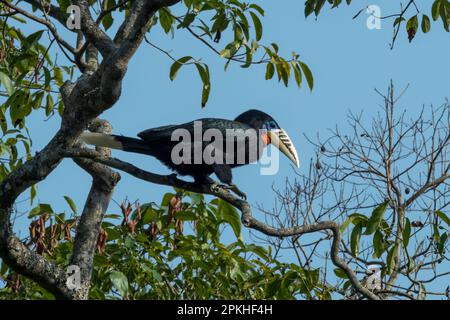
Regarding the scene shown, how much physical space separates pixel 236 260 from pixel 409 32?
6.01 ft

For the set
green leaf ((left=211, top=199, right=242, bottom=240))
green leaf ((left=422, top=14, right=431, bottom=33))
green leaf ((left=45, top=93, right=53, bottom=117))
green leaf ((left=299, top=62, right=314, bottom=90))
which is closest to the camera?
green leaf ((left=211, top=199, right=242, bottom=240))

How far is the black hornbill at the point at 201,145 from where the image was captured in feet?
18.6

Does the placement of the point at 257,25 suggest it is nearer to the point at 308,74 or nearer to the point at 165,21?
the point at 308,74

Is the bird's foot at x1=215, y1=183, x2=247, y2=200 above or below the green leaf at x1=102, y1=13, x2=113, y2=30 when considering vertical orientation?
below

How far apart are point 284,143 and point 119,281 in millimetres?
2210

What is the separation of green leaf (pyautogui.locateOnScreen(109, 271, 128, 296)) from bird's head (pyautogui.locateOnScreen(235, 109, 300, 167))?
1.89m

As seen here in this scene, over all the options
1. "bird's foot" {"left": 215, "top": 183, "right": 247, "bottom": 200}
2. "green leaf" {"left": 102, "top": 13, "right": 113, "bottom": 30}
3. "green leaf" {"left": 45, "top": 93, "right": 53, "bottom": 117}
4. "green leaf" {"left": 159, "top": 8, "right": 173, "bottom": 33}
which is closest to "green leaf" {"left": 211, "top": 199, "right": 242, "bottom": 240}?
"bird's foot" {"left": 215, "top": 183, "right": 247, "bottom": 200}

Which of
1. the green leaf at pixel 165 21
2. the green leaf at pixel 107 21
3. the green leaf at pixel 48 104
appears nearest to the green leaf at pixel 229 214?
the green leaf at pixel 165 21

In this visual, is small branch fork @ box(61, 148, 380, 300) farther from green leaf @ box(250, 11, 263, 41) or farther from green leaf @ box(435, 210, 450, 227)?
green leaf @ box(250, 11, 263, 41)

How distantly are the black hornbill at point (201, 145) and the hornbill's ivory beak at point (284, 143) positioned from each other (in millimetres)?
392

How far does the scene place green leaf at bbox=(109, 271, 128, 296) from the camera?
490cm
